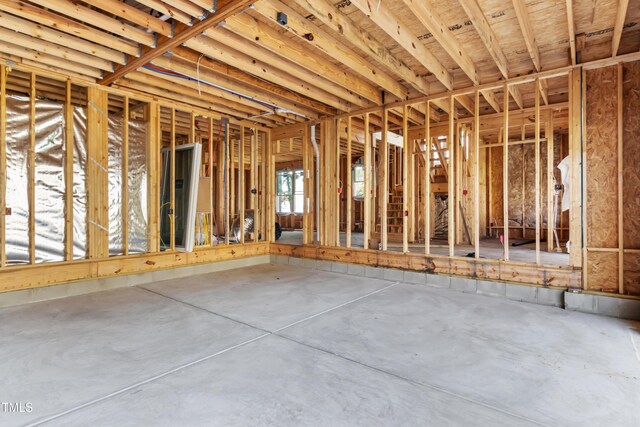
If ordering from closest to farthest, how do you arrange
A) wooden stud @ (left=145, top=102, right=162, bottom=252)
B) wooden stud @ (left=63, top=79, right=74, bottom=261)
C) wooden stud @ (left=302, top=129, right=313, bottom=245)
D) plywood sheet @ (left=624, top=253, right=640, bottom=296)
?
plywood sheet @ (left=624, top=253, right=640, bottom=296), wooden stud @ (left=63, top=79, right=74, bottom=261), wooden stud @ (left=145, top=102, right=162, bottom=252), wooden stud @ (left=302, top=129, right=313, bottom=245)

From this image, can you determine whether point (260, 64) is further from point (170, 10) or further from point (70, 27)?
point (70, 27)

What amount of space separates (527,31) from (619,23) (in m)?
0.76

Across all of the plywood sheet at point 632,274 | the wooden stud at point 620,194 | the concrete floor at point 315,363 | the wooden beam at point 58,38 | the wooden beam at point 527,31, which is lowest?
the concrete floor at point 315,363

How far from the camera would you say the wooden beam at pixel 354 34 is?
3.17m

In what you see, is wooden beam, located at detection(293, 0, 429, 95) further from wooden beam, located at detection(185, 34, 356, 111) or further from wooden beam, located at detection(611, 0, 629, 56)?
wooden beam, located at detection(611, 0, 629, 56)

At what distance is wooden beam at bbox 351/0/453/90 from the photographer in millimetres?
3107

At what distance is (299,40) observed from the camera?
395 centimetres

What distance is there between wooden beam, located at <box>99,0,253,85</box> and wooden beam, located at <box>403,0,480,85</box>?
153 cm

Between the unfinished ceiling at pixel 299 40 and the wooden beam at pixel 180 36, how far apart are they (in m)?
0.01

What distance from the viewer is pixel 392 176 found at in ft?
36.3

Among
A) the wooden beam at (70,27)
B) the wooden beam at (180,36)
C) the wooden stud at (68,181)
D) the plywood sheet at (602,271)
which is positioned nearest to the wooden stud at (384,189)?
the plywood sheet at (602,271)

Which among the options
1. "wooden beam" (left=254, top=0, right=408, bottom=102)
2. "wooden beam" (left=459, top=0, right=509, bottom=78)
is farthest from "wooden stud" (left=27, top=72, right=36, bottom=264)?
Result: "wooden beam" (left=459, top=0, right=509, bottom=78)

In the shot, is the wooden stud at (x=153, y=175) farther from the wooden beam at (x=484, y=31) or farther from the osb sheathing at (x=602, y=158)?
the osb sheathing at (x=602, y=158)

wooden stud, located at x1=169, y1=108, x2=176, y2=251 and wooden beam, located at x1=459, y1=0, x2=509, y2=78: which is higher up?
wooden beam, located at x1=459, y1=0, x2=509, y2=78
